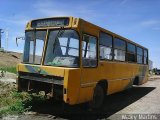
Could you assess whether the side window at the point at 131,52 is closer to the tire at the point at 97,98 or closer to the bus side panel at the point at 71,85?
the tire at the point at 97,98

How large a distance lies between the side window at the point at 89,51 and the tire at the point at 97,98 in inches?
42.3

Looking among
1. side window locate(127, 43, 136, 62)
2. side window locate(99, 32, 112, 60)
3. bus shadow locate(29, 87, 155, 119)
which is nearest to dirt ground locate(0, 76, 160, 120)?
bus shadow locate(29, 87, 155, 119)

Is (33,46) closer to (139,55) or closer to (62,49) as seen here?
(62,49)

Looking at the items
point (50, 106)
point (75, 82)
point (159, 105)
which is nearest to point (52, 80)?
point (75, 82)

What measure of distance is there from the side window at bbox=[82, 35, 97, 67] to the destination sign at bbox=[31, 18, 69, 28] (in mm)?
831

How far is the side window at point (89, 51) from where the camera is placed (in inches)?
400

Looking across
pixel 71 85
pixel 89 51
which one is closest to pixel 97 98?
pixel 89 51

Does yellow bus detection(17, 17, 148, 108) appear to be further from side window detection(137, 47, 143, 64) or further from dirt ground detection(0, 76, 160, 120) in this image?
side window detection(137, 47, 143, 64)

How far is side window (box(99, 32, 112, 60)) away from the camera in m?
11.7

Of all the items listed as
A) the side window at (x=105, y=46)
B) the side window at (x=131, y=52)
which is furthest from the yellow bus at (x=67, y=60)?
the side window at (x=131, y=52)

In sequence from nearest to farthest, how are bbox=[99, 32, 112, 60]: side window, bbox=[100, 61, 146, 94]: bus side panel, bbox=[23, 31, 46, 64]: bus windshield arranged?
bbox=[23, 31, 46, 64]: bus windshield → bbox=[99, 32, 112, 60]: side window → bbox=[100, 61, 146, 94]: bus side panel

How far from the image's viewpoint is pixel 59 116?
10039 millimetres

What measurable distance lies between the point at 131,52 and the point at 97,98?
5.67m

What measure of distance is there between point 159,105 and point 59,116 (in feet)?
17.7
